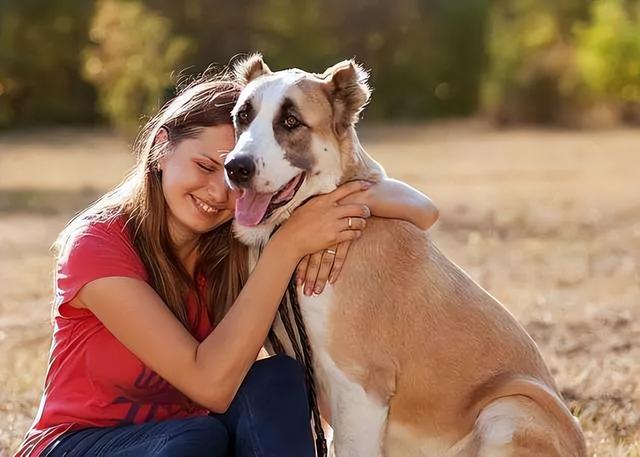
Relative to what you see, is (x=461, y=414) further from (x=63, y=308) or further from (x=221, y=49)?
(x=221, y=49)

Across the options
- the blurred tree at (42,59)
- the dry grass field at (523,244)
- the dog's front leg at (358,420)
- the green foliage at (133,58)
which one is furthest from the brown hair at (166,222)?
the blurred tree at (42,59)

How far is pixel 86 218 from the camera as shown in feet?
11.9

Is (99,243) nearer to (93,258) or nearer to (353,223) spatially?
(93,258)

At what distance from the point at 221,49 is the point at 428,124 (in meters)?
6.78

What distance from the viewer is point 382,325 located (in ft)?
11.8

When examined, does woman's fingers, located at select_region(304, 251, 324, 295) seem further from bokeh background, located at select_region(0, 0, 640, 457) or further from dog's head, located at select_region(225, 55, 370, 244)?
bokeh background, located at select_region(0, 0, 640, 457)

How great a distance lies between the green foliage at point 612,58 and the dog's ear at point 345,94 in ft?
89.7

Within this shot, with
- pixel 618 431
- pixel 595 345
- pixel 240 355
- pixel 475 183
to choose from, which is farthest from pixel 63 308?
pixel 475 183

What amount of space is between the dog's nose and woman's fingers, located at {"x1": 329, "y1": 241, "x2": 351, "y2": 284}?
0.43 meters

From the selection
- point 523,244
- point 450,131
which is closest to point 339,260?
point 523,244

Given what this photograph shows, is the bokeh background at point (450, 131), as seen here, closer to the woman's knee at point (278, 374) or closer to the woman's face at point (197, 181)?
the woman's face at point (197, 181)

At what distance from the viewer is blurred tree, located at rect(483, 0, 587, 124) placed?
31.0 metres

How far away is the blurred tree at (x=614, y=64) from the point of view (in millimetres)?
29875

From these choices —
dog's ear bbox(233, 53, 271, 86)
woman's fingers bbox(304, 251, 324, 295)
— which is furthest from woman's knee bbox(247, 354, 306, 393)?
dog's ear bbox(233, 53, 271, 86)
